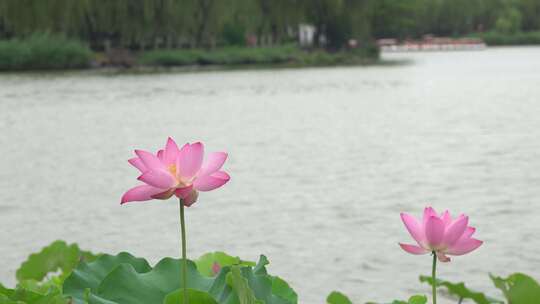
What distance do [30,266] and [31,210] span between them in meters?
4.75

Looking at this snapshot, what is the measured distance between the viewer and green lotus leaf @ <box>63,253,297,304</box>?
163 centimetres

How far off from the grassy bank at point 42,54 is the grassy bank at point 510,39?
57279 mm

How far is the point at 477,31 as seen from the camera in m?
103

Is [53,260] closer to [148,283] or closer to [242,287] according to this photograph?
[148,283]


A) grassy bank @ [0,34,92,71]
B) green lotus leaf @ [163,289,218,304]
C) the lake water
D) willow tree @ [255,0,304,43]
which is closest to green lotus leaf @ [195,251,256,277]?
green lotus leaf @ [163,289,218,304]

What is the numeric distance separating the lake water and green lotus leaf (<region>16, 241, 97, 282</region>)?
1.90 metres

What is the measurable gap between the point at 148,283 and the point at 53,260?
Result: 1.28 meters

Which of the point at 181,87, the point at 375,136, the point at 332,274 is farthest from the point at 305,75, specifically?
the point at 332,274

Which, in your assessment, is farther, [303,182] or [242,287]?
[303,182]

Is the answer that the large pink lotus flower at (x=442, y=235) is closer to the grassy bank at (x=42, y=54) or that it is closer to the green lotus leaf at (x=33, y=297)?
the green lotus leaf at (x=33, y=297)

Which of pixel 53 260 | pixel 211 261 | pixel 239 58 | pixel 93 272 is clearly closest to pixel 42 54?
pixel 239 58

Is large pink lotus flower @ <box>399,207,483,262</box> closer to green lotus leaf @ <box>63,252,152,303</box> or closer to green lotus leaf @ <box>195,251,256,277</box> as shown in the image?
green lotus leaf @ <box>63,252,152,303</box>

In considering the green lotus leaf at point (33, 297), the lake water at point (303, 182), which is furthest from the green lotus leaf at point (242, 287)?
the lake water at point (303, 182)

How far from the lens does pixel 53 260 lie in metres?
2.91
